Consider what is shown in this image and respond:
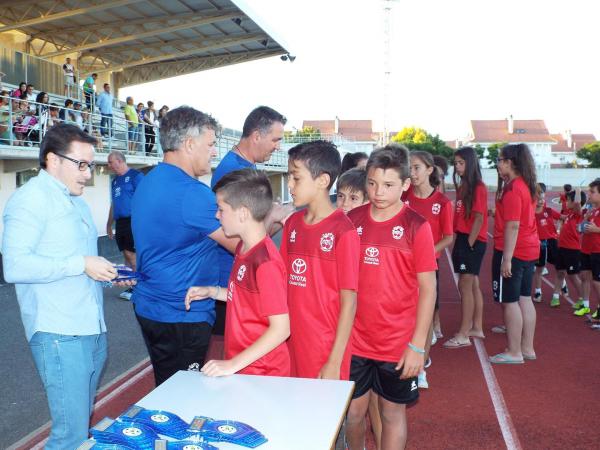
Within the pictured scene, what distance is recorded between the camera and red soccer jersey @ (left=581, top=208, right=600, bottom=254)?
6965mm

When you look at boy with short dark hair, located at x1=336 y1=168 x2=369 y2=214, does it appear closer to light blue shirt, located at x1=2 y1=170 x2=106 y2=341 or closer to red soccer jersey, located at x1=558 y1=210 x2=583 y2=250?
light blue shirt, located at x1=2 y1=170 x2=106 y2=341

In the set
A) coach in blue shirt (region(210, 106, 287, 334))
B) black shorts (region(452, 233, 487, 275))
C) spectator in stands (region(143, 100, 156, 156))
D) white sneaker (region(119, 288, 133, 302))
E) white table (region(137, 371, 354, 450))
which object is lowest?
white sneaker (region(119, 288, 133, 302))

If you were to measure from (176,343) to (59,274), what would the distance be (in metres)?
0.71

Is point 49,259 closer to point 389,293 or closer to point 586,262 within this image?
point 389,293

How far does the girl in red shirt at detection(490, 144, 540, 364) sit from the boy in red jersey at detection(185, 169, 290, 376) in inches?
135

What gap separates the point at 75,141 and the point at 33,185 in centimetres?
28

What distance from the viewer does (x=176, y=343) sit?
288 centimetres

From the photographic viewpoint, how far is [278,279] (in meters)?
2.38

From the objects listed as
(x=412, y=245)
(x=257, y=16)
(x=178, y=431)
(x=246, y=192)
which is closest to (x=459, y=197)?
(x=412, y=245)

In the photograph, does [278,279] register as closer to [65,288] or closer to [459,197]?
[65,288]

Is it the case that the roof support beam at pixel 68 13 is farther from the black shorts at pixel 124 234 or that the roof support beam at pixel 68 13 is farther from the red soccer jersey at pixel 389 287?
the red soccer jersey at pixel 389 287

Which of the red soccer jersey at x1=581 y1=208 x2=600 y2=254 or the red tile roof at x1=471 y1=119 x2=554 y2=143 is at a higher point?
the red tile roof at x1=471 y1=119 x2=554 y2=143

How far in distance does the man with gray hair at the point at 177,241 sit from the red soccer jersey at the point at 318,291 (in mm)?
377

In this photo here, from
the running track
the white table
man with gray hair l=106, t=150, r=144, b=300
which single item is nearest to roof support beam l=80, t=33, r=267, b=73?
man with gray hair l=106, t=150, r=144, b=300
